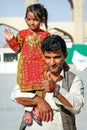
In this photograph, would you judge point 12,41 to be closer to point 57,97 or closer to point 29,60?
point 29,60

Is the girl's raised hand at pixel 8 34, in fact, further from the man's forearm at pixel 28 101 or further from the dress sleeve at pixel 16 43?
the man's forearm at pixel 28 101

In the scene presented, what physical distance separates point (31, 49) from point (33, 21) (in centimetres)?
17

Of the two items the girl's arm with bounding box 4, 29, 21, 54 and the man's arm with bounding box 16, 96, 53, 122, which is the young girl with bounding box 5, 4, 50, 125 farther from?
the man's arm with bounding box 16, 96, 53, 122

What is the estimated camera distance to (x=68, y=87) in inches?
63.1

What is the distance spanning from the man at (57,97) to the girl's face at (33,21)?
0.64m

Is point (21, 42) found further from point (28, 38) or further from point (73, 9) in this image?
point (73, 9)

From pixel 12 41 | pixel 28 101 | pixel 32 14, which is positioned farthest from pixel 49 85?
pixel 12 41

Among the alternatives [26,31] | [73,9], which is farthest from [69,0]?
[26,31]

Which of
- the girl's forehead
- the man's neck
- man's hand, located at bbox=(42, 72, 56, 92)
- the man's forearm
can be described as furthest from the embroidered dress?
man's hand, located at bbox=(42, 72, 56, 92)

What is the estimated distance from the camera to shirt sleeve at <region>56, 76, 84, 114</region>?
5.01ft

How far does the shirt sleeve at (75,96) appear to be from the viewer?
1527mm

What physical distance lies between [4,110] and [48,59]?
152 inches

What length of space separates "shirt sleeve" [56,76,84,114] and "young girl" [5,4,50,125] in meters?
0.61

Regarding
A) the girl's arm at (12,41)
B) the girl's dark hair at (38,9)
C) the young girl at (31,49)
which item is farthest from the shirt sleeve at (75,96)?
the girl's arm at (12,41)
